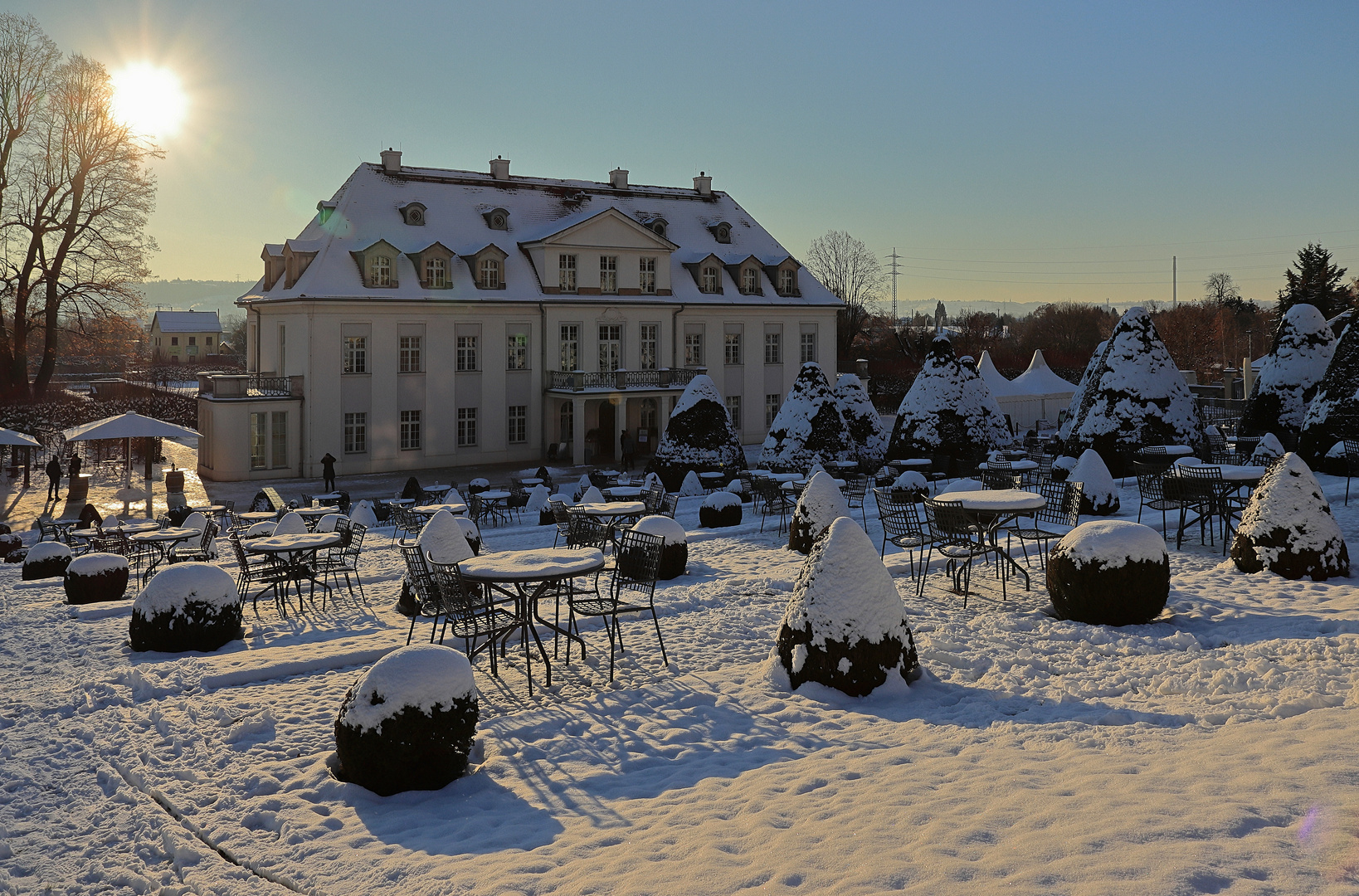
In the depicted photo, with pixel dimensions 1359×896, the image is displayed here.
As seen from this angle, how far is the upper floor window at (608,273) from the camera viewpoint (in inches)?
1596

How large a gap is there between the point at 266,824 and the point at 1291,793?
5913 mm

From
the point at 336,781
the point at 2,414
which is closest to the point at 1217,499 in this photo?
the point at 336,781

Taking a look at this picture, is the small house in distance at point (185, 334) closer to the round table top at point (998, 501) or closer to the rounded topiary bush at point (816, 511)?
the rounded topiary bush at point (816, 511)

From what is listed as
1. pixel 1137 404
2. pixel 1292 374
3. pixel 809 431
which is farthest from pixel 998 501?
pixel 1292 374

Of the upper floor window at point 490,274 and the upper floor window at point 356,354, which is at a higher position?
the upper floor window at point 490,274

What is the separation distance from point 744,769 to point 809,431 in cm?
2211

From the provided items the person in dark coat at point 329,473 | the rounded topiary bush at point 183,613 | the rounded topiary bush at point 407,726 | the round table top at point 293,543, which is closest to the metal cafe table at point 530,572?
the rounded topiary bush at point 407,726

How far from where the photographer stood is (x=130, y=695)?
364 inches

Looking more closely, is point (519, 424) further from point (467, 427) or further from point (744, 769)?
point (744, 769)

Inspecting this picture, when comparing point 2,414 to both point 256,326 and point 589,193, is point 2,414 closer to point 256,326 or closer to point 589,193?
point 256,326

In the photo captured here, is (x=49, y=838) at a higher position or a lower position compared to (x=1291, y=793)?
lower

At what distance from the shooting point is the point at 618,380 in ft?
129

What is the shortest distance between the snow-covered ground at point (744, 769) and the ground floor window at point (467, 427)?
1046 inches

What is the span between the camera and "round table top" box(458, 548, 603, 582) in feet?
30.0
